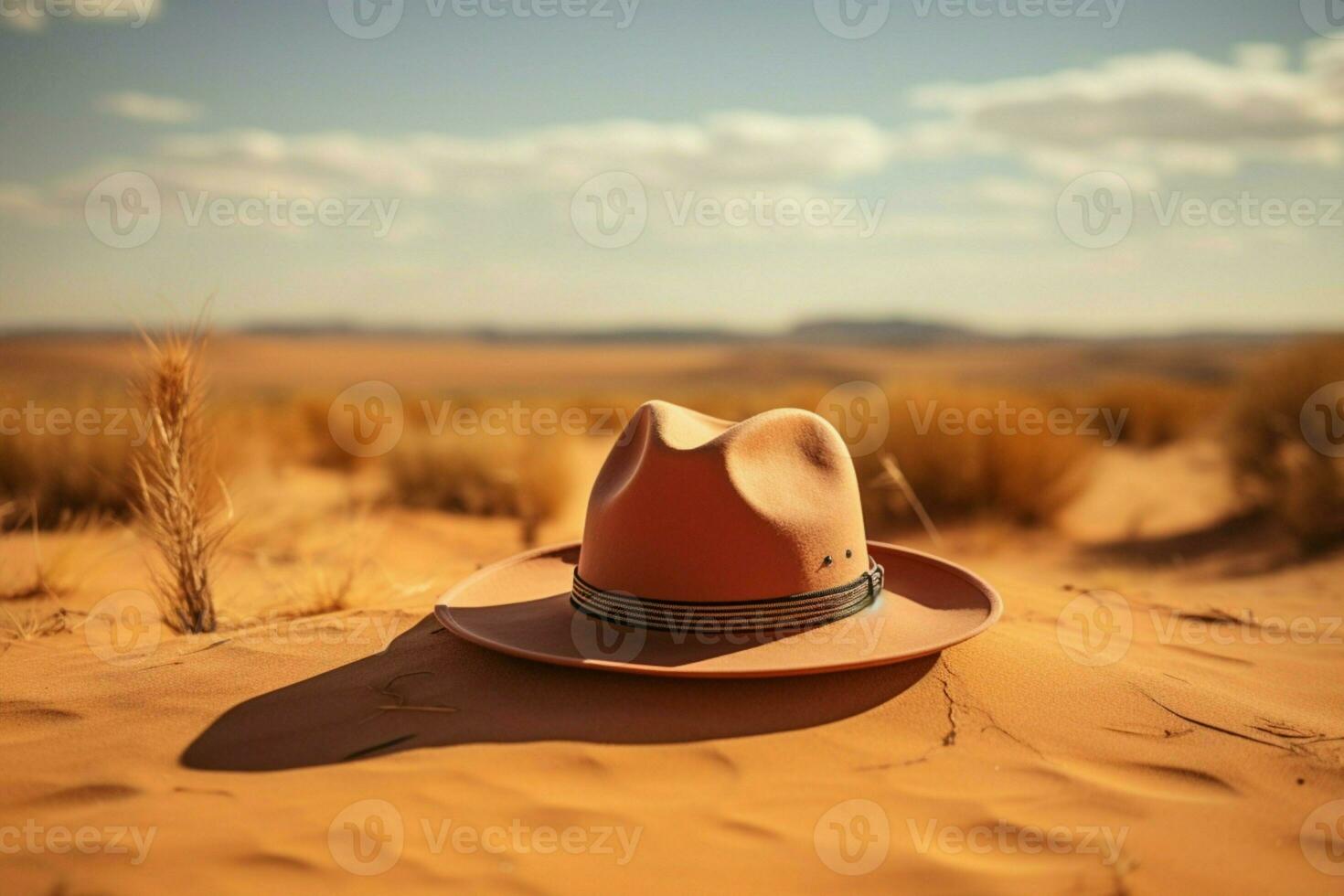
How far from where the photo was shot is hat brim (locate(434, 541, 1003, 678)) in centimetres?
261

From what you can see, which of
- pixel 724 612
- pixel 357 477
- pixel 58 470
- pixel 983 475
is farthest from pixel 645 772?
pixel 357 477

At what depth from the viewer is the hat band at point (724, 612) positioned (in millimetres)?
2727

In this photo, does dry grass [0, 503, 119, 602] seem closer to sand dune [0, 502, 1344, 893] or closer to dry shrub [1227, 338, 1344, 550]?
sand dune [0, 502, 1344, 893]

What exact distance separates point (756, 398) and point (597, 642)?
13.8 metres

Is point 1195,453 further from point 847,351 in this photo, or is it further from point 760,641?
point 847,351

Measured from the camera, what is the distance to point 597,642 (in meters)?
2.83

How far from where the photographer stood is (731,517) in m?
2.73

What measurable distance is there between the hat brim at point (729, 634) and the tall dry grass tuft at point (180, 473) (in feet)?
4.28

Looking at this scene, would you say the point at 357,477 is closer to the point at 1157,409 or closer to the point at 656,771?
the point at 656,771

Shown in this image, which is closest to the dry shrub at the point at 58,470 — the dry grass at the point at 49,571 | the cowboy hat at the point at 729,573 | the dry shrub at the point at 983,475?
the dry grass at the point at 49,571

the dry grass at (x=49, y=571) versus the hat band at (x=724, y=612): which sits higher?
the hat band at (x=724, y=612)

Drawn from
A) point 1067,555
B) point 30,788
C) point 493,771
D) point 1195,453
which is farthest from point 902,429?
point 30,788

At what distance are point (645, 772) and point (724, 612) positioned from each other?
1.78 ft

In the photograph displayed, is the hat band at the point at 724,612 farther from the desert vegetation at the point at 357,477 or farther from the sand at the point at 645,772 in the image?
the desert vegetation at the point at 357,477
